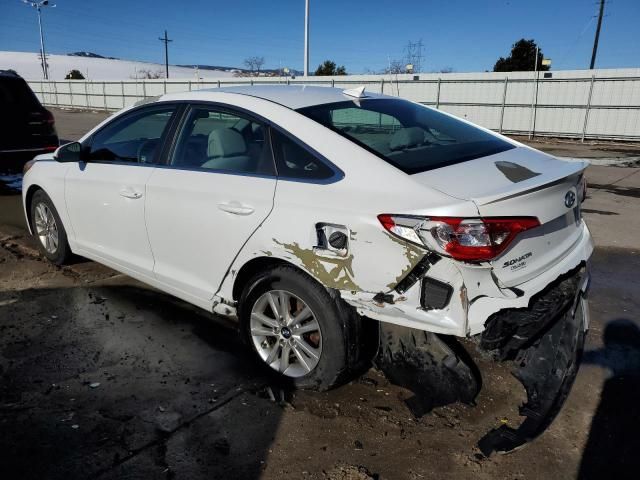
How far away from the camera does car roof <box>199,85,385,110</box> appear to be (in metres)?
3.14

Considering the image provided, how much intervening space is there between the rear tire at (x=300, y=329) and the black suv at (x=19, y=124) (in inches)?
266

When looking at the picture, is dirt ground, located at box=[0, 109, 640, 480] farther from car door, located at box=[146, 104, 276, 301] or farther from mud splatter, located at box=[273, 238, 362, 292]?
mud splatter, located at box=[273, 238, 362, 292]

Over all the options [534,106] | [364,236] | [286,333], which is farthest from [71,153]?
[534,106]

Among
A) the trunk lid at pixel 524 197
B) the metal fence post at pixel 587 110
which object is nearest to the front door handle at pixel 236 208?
the trunk lid at pixel 524 197

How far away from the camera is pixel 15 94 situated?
26.6ft

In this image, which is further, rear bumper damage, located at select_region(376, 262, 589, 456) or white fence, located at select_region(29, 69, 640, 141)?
white fence, located at select_region(29, 69, 640, 141)

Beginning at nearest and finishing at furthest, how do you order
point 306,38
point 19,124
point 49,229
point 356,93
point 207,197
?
point 207,197, point 356,93, point 49,229, point 19,124, point 306,38

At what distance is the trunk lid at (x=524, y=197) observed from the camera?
2344 millimetres

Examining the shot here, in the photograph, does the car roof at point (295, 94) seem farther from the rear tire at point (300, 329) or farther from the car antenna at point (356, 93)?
the rear tire at point (300, 329)

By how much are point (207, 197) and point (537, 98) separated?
2084 cm

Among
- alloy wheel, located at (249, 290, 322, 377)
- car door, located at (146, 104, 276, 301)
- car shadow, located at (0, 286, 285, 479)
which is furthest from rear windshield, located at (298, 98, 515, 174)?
car shadow, located at (0, 286, 285, 479)

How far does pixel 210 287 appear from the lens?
128 inches

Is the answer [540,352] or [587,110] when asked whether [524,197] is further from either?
[587,110]

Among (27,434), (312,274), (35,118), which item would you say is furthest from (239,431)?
(35,118)
